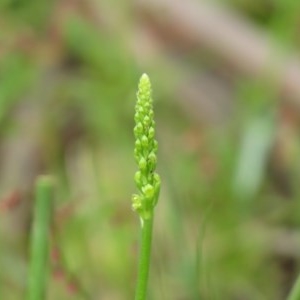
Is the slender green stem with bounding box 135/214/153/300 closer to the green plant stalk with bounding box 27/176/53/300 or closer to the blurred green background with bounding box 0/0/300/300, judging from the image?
the green plant stalk with bounding box 27/176/53/300

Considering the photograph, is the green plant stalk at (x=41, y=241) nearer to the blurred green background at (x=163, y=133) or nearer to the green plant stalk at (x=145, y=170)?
the green plant stalk at (x=145, y=170)

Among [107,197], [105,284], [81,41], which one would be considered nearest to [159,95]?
[81,41]

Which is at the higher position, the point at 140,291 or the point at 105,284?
the point at 140,291

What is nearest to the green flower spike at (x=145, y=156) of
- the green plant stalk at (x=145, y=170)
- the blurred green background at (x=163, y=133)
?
the green plant stalk at (x=145, y=170)

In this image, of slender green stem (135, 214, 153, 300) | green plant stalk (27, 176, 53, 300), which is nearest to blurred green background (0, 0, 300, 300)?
green plant stalk (27, 176, 53, 300)

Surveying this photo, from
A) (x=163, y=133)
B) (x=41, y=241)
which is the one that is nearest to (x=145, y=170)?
(x=41, y=241)

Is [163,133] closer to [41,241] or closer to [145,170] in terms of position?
[41,241]

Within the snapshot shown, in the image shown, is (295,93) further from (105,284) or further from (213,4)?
(105,284)
